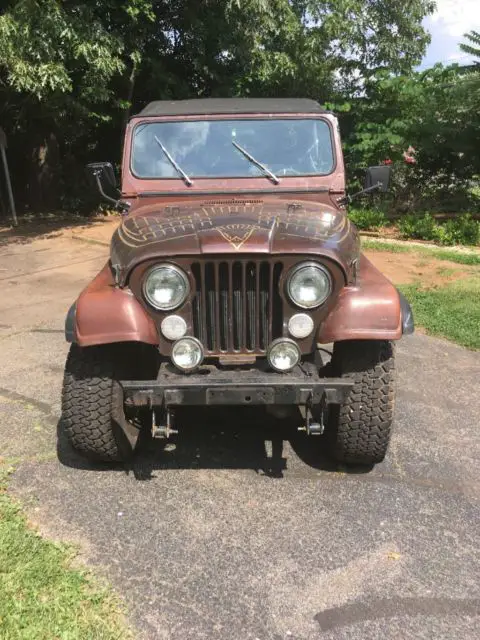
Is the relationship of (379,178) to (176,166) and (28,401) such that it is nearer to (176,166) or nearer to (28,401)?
(176,166)

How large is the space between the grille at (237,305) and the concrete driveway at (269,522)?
78 centimetres

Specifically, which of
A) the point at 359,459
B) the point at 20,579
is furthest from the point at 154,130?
the point at 20,579

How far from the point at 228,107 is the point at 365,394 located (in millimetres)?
2289

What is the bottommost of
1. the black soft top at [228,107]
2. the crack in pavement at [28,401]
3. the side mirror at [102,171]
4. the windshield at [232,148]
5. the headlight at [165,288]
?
the crack in pavement at [28,401]

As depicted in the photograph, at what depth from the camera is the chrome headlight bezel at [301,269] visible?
2621 millimetres

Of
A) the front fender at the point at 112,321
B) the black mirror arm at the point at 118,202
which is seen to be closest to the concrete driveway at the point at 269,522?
the front fender at the point at 112,321

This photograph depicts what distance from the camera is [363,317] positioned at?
2643mm

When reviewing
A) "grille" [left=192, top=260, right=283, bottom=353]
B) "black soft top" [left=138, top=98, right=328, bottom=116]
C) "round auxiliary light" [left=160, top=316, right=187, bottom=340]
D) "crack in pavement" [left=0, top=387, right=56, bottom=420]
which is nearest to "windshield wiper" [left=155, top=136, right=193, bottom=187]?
"black soft top" [left=138, top=98, right=328, bottom=116]

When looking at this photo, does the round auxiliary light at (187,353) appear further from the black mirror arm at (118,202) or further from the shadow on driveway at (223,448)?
the black mirror arm at (118,202)

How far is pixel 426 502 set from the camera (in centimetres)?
284

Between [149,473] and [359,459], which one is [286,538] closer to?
[359,459]

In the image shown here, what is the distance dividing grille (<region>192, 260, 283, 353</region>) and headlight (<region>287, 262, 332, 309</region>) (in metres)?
0.08

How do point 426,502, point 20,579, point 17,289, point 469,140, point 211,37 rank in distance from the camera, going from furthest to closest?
point 211,37
point 469,140
point 17,289
point 426,502
point 20,579

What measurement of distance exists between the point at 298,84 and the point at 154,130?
955 centimetres
